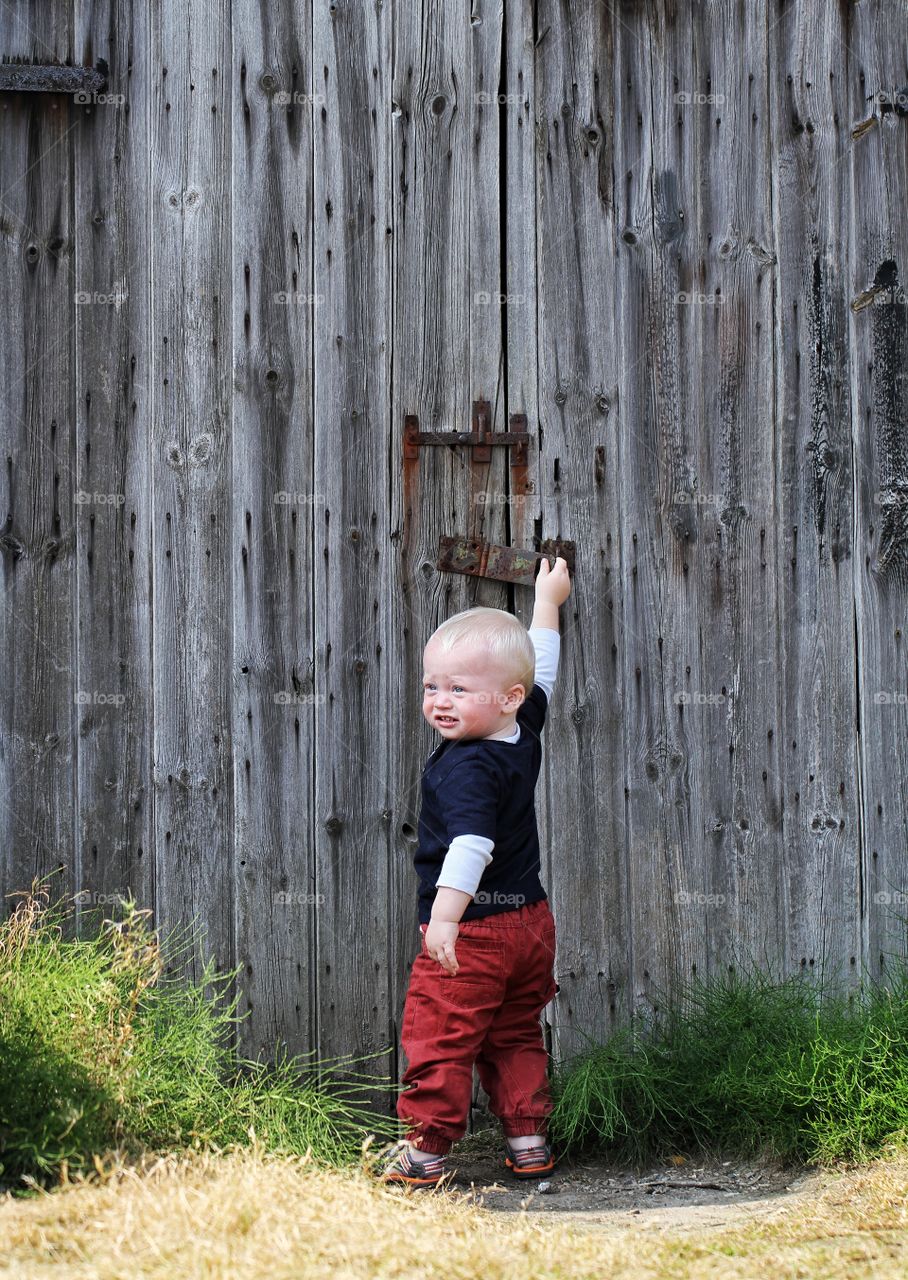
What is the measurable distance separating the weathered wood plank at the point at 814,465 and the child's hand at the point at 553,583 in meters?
0.67

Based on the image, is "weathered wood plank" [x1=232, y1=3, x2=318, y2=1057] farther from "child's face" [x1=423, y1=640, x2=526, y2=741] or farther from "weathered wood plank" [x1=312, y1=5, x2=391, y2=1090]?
"child's face" [x1=423, y1=640, x2=526, y2=741]

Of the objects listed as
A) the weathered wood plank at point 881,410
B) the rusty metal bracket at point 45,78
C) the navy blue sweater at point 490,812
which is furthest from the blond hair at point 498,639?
the rusty metal bracket at point 45,78

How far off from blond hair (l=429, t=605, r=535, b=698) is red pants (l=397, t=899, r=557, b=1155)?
1.99ft

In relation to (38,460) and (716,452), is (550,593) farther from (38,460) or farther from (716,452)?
(38,460)

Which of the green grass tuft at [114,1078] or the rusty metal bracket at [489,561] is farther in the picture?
the rusty metal bracket at [489,561]

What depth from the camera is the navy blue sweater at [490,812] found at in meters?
3.01

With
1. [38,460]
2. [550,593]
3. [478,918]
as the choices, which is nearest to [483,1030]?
[478,918]

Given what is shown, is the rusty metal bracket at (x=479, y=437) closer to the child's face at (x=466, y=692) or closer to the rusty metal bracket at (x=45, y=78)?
the child's face at (x=466, y=692)

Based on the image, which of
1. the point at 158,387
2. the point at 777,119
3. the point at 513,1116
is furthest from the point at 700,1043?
the point at 777,119

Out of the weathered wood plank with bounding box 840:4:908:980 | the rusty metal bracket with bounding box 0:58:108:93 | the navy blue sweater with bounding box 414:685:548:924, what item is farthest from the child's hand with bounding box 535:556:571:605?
the rusty metal bracket with bounding box 0:58:108:93

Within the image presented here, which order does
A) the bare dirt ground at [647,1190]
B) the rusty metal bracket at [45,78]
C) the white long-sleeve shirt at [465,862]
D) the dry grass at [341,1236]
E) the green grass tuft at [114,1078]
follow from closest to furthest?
1. the dry grass at [341,1236]
2. the green grass tuft at [114,1078]
3. the bare dirt ground at [647,1190]
4. the white long-sleeve shirt at [465,862]
5. the rusty metal bracket at [45,78]

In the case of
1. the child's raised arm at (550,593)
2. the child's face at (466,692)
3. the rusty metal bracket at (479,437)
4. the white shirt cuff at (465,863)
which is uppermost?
the rusty metal bracket at (479,437)

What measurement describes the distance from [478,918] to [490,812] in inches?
11.4

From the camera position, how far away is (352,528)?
3.59m
